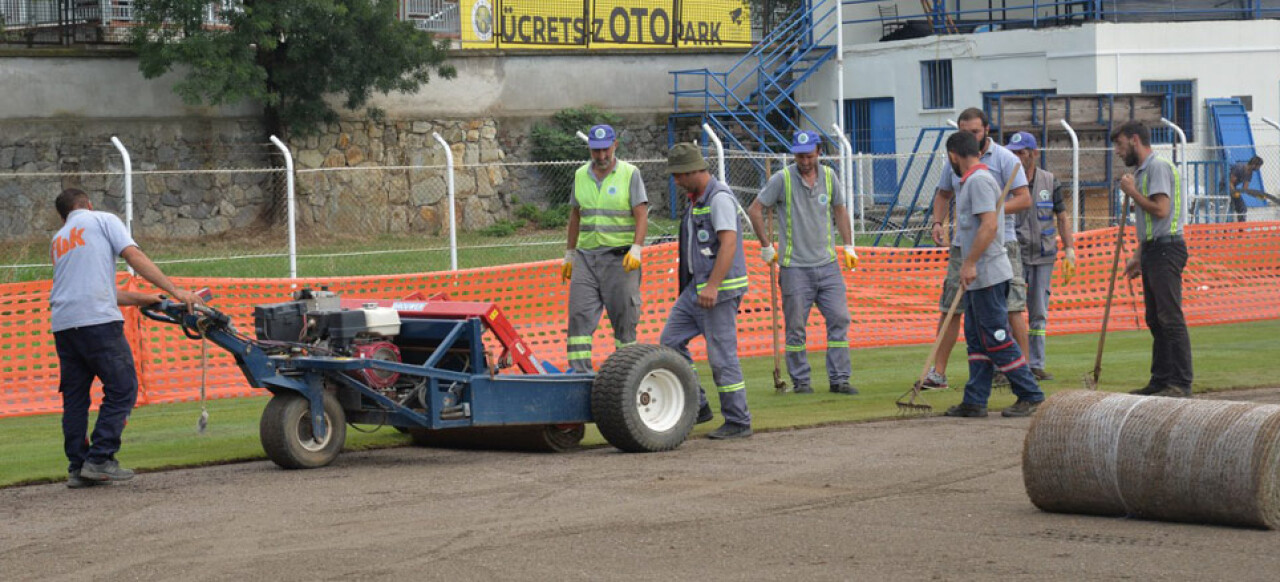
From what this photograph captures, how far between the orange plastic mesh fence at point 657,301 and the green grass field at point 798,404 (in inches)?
21.6

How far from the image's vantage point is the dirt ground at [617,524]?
6.51 meters

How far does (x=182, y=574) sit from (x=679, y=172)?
15.0 feet

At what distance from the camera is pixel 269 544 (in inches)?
281

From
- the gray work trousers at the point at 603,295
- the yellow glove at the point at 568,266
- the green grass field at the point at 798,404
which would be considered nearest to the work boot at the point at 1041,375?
the green grass field at the point at 798,404

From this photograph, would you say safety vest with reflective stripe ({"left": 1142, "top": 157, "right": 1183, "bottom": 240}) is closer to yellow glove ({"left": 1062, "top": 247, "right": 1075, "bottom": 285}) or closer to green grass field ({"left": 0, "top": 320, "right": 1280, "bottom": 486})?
green grass field ({"left": 0, "top": 320, "right": 1280, "bottom": 486})

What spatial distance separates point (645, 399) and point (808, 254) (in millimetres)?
3222

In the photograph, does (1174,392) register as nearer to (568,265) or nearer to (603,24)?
(568,265)

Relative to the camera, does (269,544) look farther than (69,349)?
No

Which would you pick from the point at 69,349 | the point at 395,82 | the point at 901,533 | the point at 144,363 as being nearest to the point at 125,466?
the point at 69,349

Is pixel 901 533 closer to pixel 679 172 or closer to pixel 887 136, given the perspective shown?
pixel 679 172

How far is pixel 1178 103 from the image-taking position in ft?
93.0

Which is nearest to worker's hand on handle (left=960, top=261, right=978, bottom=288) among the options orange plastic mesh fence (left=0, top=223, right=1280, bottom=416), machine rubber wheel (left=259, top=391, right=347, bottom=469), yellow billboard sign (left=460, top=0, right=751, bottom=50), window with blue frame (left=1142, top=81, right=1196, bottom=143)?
orange plastic mesh fence (left=0, top=223, right=1280, bottom=416)

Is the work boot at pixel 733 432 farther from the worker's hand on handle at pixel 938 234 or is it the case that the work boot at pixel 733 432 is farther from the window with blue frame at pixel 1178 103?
the window with blue frame at pixel 1178 103

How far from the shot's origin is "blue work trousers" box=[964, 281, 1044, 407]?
1066 cm
